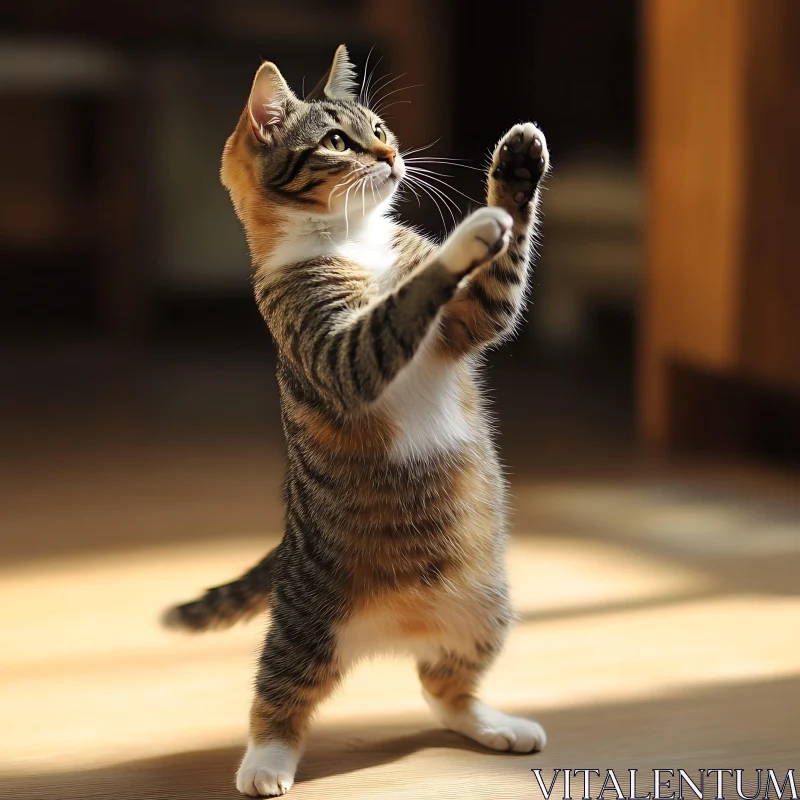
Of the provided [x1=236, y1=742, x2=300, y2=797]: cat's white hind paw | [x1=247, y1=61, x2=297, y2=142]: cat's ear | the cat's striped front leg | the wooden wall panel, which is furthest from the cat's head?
the wooden wall panel

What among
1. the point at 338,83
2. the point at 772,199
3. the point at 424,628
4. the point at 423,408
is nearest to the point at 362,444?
the point at 423,408

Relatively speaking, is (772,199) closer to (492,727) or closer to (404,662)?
(404,662)

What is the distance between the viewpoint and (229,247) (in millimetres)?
4113

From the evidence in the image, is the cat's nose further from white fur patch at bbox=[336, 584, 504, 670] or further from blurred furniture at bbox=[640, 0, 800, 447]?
blurred furniture at bbox=[640, 0, 800, 447]

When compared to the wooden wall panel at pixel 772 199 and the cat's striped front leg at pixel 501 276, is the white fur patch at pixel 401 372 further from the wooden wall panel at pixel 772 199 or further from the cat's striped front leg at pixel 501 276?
the wooden wall panel at pixel 772 199

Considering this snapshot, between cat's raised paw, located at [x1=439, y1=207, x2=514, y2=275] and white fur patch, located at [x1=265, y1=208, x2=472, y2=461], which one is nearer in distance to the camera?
cat's raised paw, located at [x1=439, y1=207, x2=514, y2=275]

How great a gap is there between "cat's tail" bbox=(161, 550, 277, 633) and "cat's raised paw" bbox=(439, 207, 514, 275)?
42 cm

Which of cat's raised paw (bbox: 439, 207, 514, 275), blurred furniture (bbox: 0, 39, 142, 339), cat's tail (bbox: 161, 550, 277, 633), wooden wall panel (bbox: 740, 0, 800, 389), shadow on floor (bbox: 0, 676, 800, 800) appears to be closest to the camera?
cat's raised paw (bbox: 439, 207, 514, 275)

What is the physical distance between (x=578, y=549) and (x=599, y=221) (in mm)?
1734

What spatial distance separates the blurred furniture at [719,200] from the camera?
228cm

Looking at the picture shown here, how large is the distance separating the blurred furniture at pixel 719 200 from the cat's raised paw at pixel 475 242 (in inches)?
54.6

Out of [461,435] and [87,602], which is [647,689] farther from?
[87,602]

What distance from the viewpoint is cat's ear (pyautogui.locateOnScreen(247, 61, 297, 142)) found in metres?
1.19

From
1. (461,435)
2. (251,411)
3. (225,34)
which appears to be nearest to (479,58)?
(225,34)
